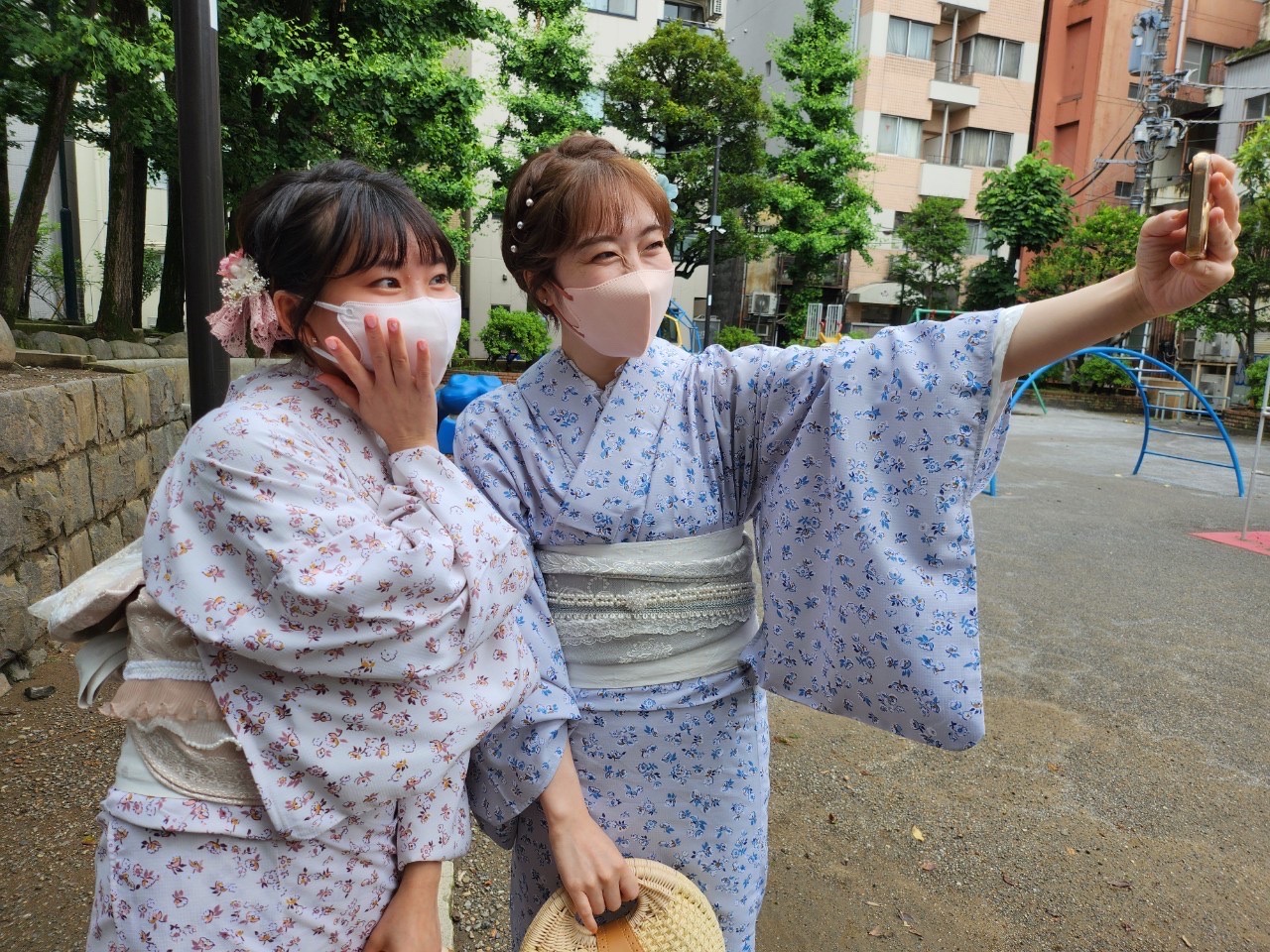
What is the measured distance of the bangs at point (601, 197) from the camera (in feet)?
4.62

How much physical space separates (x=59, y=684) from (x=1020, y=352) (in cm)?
402

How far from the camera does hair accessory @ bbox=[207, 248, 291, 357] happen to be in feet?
4.06

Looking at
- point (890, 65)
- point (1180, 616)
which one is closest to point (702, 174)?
point (890, 65)

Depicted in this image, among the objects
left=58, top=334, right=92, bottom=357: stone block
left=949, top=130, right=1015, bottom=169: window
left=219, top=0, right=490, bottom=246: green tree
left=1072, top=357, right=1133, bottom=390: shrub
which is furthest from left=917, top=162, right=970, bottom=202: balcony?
left=58, top=334, right=92, bottom=357: stone block

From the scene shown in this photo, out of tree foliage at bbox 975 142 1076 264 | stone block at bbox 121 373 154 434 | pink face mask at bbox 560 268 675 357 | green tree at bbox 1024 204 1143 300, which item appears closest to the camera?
pink face mask at bbox 560 268 675 357

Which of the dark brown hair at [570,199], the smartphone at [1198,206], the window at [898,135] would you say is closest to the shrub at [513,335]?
the window at [898,135]

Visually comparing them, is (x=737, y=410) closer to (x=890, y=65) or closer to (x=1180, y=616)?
(x=1180, y=616)

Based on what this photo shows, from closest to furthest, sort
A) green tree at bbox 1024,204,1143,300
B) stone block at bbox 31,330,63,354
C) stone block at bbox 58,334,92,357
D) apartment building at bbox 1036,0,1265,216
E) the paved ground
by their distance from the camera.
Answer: the paved ground → stone block at bbox 31,330,63,354 → stone block at bbox 58,334,92,357 → green tree at bbox 1024,204,1143,300 → apartment building at bbox 1036,0,1265,216

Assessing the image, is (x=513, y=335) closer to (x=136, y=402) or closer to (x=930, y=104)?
(x=136, y=402)

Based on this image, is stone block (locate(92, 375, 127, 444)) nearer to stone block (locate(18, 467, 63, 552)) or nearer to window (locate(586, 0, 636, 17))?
stone block (locate(18, 467, 63, 552))

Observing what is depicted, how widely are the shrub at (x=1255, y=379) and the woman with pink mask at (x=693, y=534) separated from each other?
1815 cm

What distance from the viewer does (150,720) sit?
1121 millimetres

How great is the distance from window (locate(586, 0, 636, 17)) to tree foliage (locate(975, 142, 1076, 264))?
1018cm

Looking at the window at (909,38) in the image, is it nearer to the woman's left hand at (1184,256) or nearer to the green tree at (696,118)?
the green tree at (696,118)
